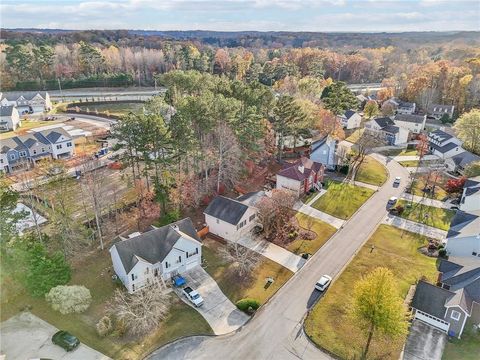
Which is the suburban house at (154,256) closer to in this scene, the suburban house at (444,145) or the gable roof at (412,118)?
the suburban house at (444,145)

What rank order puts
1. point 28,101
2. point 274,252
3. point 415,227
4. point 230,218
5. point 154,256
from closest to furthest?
1. point 154,256
2. point 274,252
3. point 230,218
4. point 415,227
5. point 28,101

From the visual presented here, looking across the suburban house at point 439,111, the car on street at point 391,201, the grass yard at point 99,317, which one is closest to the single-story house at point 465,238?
the car on street at point 391,201

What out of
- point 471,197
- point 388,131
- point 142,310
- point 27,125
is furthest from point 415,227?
point 27,125

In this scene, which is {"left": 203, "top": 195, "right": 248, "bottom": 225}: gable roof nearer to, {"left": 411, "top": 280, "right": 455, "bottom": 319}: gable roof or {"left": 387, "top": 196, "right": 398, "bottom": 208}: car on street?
{"left": 411, "top": 280, "right": 455, "bottom": 319}: gable roof

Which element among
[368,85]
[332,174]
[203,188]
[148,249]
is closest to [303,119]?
[332,174]

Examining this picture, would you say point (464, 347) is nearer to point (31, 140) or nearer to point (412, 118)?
point (412, 118)

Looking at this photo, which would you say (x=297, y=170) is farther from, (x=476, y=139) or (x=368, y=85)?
(x=368, y=85)
